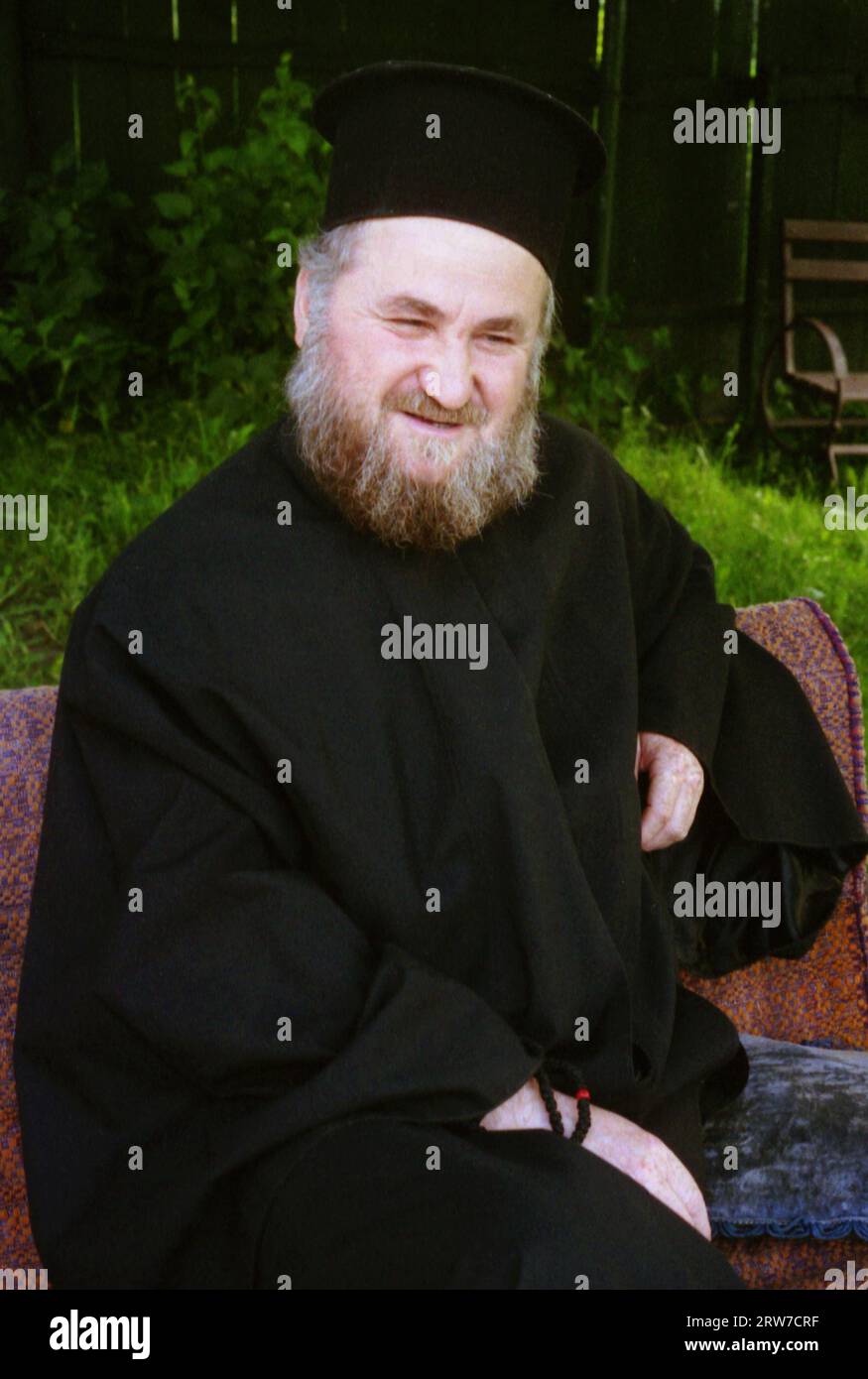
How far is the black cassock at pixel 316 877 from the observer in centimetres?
185

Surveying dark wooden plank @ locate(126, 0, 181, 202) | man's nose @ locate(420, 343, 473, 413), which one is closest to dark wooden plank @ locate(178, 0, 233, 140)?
dark wooden plank @ locate(126, 0, 181, 202)

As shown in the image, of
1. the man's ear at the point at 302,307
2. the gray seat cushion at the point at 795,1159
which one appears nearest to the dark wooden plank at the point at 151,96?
the man's ear at the point at 302,307

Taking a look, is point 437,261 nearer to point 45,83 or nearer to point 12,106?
point 12,106

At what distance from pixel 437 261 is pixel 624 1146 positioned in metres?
1.28

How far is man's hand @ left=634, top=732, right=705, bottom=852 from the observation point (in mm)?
2396

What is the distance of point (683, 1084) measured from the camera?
7.34 ft

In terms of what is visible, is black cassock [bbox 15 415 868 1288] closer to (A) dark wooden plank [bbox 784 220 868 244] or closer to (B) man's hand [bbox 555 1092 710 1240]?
(B) man's hand [bbox 555 1092 710 1240]

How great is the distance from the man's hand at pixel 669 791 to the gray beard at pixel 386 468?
19.9 inches

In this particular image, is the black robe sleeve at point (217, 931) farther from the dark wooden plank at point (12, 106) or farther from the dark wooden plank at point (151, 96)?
the dark wooden plank at point (151, 96)

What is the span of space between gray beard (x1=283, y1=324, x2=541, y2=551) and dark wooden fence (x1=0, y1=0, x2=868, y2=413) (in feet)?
14.6

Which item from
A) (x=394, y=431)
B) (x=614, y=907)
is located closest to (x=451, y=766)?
(x=614, y=907)

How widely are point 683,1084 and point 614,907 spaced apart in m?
0.30
